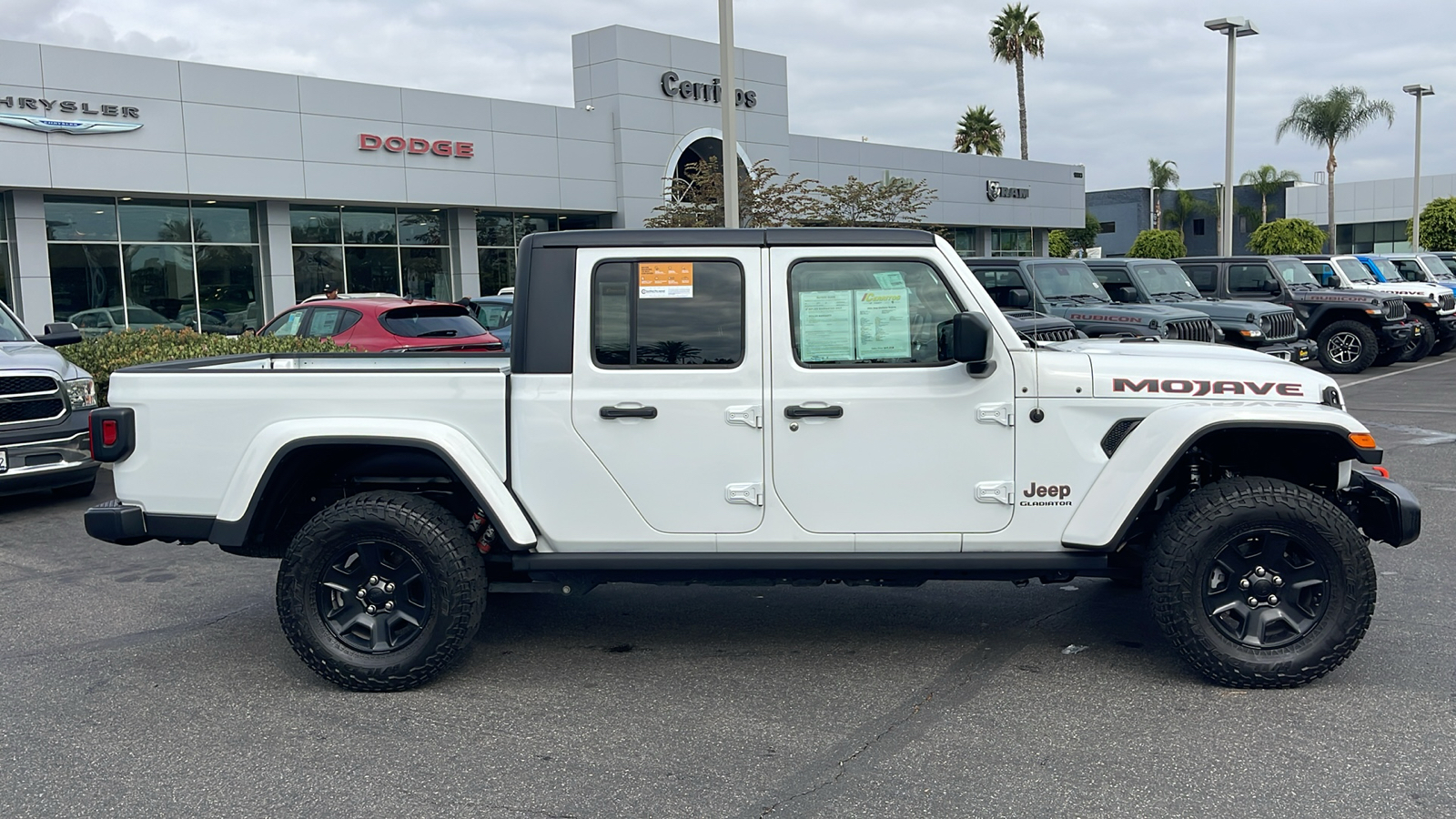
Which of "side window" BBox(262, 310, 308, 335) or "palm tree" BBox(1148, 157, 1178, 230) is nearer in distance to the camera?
"side window" BBox(262, 310, 308, 335)

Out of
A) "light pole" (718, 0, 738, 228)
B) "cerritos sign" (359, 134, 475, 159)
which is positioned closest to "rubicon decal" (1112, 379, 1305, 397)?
"light pole" (718, 0, 738, 228)

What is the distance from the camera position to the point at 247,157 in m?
24.7

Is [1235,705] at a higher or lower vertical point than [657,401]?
lower

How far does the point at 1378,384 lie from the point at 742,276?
15.4 metres

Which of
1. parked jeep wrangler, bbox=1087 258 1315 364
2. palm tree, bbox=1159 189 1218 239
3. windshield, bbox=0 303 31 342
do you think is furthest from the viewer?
palm tree, bbox=1159 189 1218 239

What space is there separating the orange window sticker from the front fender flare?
1814 mm

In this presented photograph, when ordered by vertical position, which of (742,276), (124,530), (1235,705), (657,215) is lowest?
(1235,705)

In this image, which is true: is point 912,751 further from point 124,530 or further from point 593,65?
point 593,65

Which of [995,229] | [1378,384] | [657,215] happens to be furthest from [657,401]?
[995,229]

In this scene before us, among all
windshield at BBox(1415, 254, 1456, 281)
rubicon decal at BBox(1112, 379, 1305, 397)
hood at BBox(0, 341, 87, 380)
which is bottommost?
rubicon decal at BBox(1112, 379, 1305, 397)

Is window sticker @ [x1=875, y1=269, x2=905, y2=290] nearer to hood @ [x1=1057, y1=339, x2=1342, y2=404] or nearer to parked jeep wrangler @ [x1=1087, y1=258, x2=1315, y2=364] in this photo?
hood @ [x1=1057, y1=339, x2=1342, y2=404]

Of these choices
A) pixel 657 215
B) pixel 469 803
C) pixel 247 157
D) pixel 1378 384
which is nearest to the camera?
pixel 469 803

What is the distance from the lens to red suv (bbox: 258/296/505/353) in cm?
1391

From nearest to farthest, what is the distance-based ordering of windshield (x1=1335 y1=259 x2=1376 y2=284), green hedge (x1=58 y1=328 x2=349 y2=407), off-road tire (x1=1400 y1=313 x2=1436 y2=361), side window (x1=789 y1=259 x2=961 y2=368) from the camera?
side window (x1=789 y1=259 x2=961 y2=368) < green hedge (x1=58 y1=328 x2=349 y2=407) < off-road tire (x1=1400 y1=313 x2=1436 y2=361) < windshield (x1=1335 y1=259 x2=1376 y2=284)
